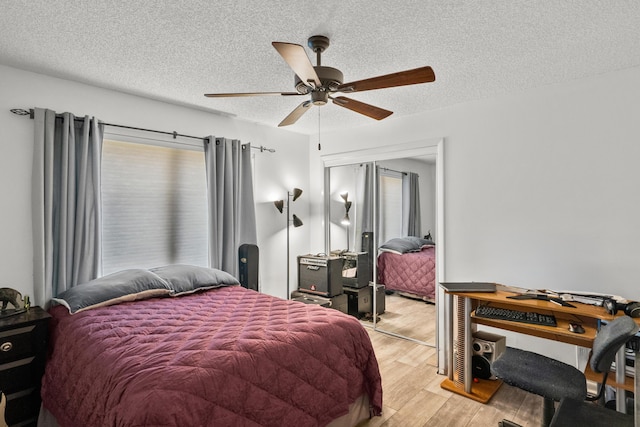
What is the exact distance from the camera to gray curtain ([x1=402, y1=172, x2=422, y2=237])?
144 inches

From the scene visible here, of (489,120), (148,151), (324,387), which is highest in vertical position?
(489,120)

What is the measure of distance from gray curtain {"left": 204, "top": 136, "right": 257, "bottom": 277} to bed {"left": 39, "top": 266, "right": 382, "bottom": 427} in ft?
3.04

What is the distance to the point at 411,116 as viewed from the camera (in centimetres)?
365

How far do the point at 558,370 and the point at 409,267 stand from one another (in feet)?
6.25

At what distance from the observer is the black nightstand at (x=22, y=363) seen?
6.85 ft

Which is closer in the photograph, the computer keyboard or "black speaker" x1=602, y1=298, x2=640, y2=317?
"black speaker" x1=602, y1=298, x2=640, y2=317

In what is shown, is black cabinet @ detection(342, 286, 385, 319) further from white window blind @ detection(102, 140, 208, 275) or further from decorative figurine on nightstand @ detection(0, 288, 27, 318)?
decorative figurine on nightstand @ detection(0, 288, 27, 318)

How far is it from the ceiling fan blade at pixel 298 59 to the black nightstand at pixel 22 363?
2260 millimetres

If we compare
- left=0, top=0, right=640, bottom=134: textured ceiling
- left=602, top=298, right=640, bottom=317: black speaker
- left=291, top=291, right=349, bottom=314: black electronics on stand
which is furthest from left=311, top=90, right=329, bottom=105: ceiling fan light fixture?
left=291, top=291, right=349, bottom=314: black electronics on stand

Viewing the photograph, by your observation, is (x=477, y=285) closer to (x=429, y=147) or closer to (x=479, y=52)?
(x=429, y=147)

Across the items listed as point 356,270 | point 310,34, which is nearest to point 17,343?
point 310,34

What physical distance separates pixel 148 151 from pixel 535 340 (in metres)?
3.88

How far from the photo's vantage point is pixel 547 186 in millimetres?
2818

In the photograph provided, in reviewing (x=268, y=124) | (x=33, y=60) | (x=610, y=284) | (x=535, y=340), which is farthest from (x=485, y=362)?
(x=33, y=60)
